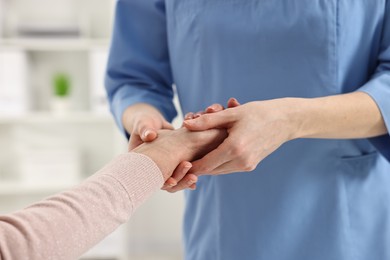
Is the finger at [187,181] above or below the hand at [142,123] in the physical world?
below

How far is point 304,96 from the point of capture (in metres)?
0.96

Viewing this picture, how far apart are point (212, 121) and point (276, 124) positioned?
0.36 feet

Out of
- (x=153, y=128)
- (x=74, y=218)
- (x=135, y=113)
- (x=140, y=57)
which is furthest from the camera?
(x=140, y=57)

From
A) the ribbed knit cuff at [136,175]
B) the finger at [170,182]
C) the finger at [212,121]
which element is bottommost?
the finger at [170,182]

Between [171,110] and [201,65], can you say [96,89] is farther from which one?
[201,65]

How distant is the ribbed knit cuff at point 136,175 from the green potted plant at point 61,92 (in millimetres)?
2058

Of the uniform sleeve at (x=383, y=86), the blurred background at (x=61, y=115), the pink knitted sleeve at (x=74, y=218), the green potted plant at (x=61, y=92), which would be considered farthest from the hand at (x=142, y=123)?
the green potted plant at (x=61, y=92)

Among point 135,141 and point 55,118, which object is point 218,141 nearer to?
point 135,141

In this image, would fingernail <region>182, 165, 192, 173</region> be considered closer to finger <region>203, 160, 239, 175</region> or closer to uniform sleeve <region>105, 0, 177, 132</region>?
finger <region>203, 160, 239, 175</region>

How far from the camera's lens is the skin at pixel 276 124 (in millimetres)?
831

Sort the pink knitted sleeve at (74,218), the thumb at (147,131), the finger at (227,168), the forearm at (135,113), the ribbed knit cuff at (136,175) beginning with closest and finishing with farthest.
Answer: the pink knitted sleeve at (74,218), the ribbed knit cuff at (136,175), the finger at (227,168), the thumb at (147,131), the forearm at (135,113)

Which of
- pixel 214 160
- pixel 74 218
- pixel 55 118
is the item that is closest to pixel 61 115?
pixel 55 118

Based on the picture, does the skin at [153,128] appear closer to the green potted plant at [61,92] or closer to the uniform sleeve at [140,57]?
the uniform sleeve at [140,57]

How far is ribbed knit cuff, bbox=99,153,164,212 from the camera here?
731mm
